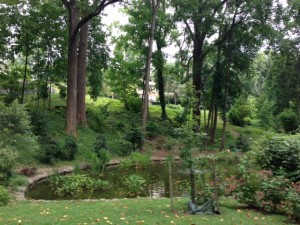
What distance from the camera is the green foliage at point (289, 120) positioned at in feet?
99.3

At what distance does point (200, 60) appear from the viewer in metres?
25.7

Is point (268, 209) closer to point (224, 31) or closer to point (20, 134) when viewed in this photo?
point (20, 134)

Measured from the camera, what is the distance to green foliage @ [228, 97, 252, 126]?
34781mm

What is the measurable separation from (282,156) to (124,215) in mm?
3424

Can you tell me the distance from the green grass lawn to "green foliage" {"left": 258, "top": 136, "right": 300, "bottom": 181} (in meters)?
0.95

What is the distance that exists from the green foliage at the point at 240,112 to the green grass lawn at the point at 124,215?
28040 mm

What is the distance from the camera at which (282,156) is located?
7.02m

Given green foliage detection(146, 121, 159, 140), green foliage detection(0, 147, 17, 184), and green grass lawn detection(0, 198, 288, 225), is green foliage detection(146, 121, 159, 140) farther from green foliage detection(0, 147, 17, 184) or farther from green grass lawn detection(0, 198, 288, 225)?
green grass lawn detection(0, 198, 288, 225)

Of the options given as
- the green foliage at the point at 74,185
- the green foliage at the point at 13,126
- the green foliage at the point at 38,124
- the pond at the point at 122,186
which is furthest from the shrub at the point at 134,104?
the green foliage at the point at 13,126

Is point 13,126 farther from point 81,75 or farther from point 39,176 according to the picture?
point 81,75

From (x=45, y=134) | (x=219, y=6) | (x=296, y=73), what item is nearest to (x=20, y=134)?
(x=45, y=134)

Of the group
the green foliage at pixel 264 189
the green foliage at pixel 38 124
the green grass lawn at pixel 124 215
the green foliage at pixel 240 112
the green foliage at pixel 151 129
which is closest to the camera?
the green grass lawn at pixel 124 215

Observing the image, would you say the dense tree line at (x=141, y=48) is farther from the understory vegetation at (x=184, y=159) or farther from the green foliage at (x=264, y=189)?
the green foliage at (x=264, y=189)

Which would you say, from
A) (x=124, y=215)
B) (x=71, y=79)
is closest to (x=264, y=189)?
(x=124, y=215)
